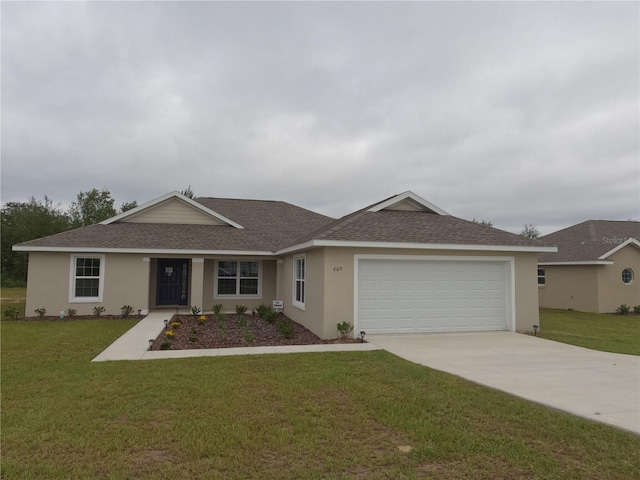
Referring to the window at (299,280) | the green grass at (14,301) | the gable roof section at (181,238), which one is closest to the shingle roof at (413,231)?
the window at (299,280)

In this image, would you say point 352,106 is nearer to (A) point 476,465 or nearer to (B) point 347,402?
(B) point 347,402

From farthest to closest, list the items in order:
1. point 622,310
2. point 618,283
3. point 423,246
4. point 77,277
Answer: point 618,283
point 622,310
point 77,277
point 423,246

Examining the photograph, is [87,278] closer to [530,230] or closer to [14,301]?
[14,301]

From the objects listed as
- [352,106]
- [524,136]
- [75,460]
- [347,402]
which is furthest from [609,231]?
[75,460]

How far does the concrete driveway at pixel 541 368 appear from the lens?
5316 mm

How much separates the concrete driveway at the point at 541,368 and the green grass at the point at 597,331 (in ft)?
2.86

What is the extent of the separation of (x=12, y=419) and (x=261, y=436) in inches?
121

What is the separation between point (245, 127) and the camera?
16.7 meters

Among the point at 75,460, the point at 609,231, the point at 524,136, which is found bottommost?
the point at 75,460

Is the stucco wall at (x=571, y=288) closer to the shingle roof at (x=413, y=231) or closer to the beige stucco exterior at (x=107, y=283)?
the shingle roof at (x=413, y=231)

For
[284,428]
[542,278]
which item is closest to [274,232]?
[284,428]

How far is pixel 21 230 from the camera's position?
4022cm

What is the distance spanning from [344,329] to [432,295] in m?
3.02

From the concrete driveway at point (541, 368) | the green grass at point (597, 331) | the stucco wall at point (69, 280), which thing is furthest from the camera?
the stucco wall at point (69, 280)
